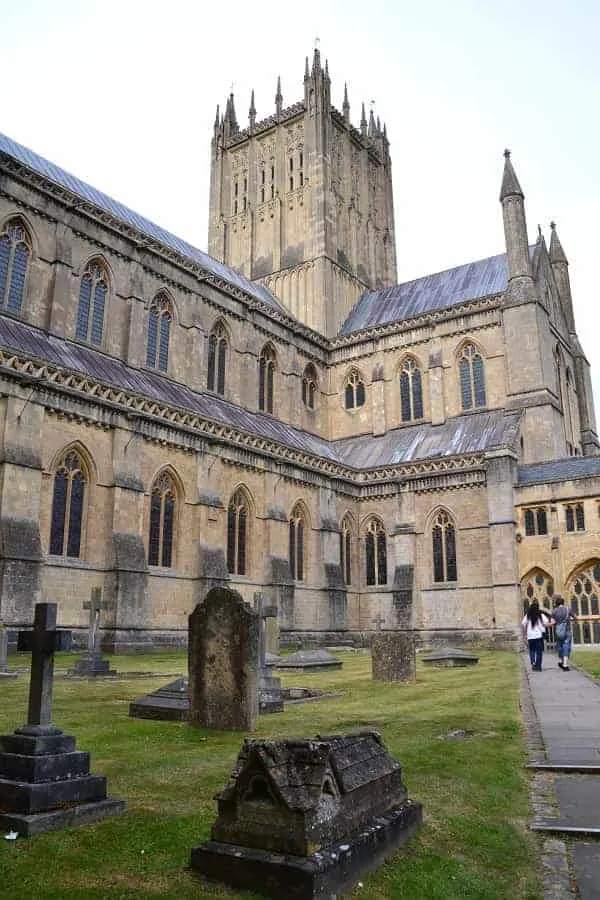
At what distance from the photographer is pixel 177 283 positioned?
3225 centimetres

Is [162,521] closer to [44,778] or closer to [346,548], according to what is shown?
[346,548]

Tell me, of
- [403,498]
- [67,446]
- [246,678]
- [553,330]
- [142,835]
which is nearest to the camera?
[142,835]

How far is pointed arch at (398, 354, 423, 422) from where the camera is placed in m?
39.6

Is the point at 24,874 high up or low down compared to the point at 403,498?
down

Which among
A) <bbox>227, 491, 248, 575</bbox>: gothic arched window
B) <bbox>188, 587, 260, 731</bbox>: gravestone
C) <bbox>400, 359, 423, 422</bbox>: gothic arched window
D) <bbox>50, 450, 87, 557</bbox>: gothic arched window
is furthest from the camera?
<bbox>400, 359, 423, 422</bbox>: gothic arched window

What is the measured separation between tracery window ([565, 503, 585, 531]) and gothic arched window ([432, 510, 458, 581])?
16.9 feet

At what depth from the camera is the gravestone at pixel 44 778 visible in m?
4.98

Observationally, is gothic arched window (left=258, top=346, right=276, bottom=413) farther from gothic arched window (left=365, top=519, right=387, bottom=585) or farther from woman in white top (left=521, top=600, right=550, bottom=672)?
woman in white top (left=521, top=600, right=550, bottom=672)

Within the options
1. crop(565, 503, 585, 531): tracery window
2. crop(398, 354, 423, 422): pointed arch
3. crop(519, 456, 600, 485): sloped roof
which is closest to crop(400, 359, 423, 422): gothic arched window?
crop(398, 354, 423, 422): pointed arch

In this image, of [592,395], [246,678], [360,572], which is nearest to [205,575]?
[360,572]

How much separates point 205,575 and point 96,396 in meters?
7.27

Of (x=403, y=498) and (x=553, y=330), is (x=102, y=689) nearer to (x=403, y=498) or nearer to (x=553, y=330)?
(x=403, y=498)

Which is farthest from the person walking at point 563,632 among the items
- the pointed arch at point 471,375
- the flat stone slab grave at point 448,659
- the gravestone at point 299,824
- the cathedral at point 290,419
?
the pointed arch at point 471,375

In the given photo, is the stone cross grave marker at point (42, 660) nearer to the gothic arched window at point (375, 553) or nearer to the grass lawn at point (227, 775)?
the grass lawn at point (227, 775)
